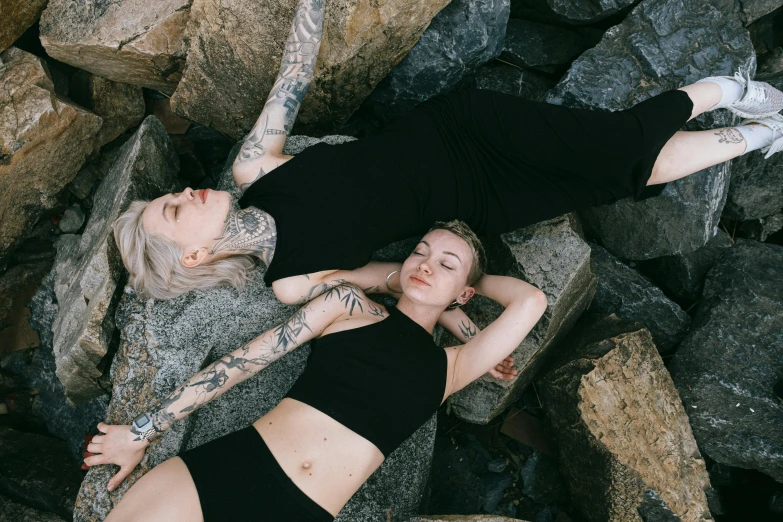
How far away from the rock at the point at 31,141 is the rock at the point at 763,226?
196 inches

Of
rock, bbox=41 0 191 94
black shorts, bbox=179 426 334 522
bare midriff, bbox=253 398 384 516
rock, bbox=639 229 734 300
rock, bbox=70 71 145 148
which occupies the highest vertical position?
rock, bbox=41 0 191 94

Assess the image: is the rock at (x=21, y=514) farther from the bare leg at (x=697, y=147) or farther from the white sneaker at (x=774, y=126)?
the white sneaker at (x=774, y=126)

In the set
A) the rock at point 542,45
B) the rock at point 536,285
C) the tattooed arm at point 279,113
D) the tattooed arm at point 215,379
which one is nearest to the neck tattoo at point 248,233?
the tattooed arm at point 279,113

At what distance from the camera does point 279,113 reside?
145 inches

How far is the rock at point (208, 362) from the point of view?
3598 mm

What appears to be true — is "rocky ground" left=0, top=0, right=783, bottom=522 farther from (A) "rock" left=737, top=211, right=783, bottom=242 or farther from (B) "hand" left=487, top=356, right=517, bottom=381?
(B) "hand" left=487, top=356, right=517, bottom=381

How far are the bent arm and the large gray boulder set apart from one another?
87.7 inches

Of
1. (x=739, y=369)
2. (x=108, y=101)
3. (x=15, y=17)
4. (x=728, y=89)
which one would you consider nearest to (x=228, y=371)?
(x=108, y=101)

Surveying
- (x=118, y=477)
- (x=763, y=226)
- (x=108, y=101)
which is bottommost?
(x=118, y=477)

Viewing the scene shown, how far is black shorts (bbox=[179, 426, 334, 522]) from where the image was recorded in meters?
3.03

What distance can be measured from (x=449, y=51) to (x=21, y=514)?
4127 millimetres

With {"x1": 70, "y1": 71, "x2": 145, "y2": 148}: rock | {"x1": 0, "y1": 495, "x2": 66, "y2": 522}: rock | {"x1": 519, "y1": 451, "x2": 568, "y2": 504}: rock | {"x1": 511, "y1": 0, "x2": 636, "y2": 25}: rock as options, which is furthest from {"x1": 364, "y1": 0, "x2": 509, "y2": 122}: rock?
{"x1": 0, "y1": 495, "x2": 66, "y2": 522}: rock

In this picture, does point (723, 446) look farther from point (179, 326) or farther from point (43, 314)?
point (43, 314)

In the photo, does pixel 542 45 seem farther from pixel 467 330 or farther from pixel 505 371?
pixel 505 371
